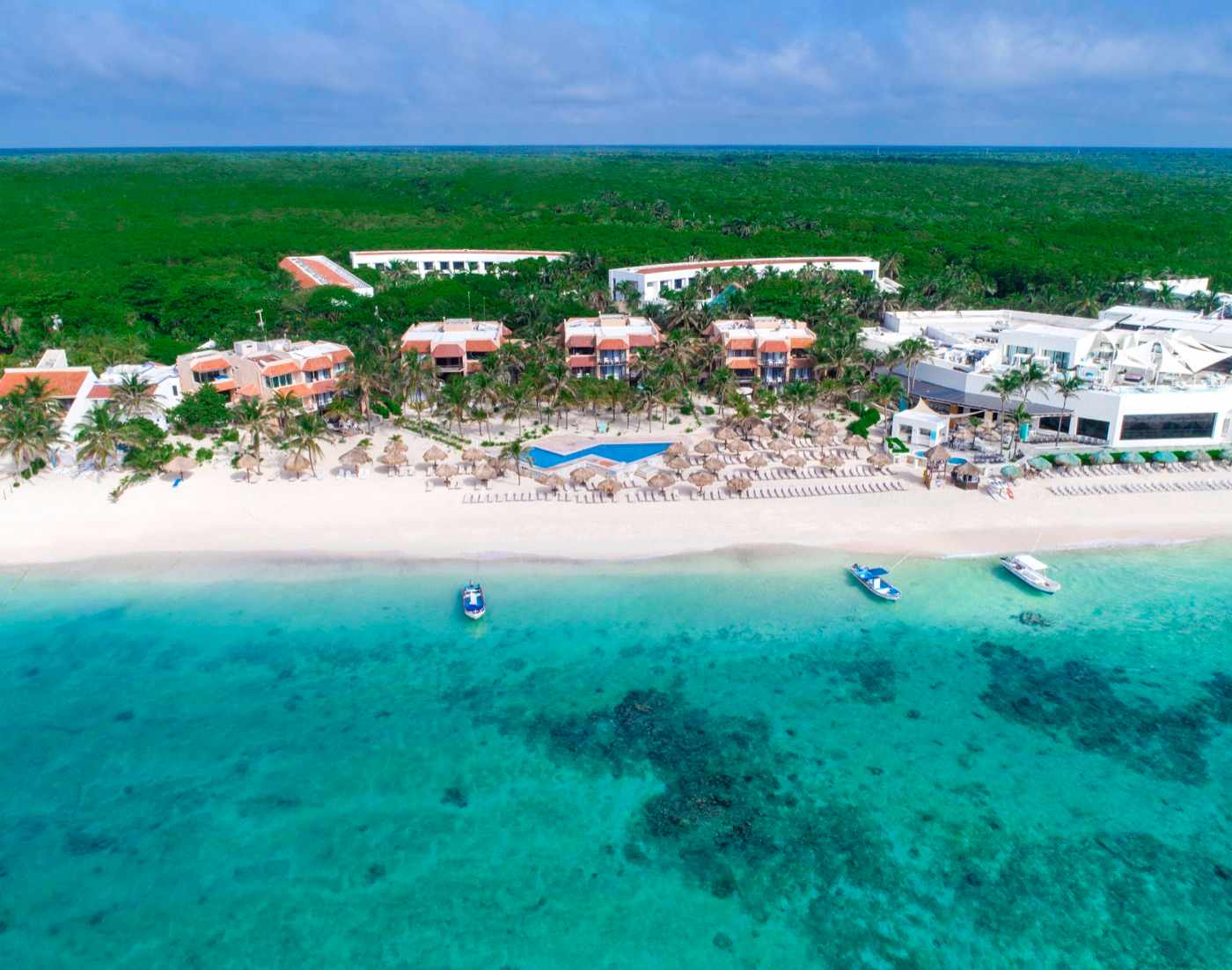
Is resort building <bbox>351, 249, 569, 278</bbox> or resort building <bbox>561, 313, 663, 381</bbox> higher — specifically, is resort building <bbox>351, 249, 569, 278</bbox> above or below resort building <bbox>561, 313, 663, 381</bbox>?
above

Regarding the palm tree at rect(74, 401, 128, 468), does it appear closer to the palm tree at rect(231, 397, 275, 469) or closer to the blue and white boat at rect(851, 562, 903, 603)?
the palm tree at rect(231, 397, 275, 469)

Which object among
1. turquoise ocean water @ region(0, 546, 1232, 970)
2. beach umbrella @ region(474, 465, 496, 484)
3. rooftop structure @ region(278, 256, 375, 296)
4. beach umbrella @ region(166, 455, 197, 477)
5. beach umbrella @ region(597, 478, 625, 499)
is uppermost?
rooftop structure @ region(278, 256, 375, 296)

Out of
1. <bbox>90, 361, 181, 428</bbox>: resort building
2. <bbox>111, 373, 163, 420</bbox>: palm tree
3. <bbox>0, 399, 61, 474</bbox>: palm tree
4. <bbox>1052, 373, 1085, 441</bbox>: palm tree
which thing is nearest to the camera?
<bbox>0, 399, 61, 474</bbox>: palm tree

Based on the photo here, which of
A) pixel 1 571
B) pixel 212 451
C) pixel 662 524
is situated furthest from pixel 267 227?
pixel 662 524

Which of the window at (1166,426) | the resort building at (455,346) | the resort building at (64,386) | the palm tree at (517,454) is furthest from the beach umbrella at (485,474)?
the window at (1166,426)

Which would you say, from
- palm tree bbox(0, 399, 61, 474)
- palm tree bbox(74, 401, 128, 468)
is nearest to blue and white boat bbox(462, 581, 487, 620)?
palm tree bbox(74, 401, 128, 468)

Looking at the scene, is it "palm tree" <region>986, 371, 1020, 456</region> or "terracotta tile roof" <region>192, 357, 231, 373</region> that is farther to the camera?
"terracotta tile roof" <region>192, 357, 231, 373</region>

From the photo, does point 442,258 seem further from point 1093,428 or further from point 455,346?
point 1093,428

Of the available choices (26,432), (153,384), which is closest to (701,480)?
(153,384)
